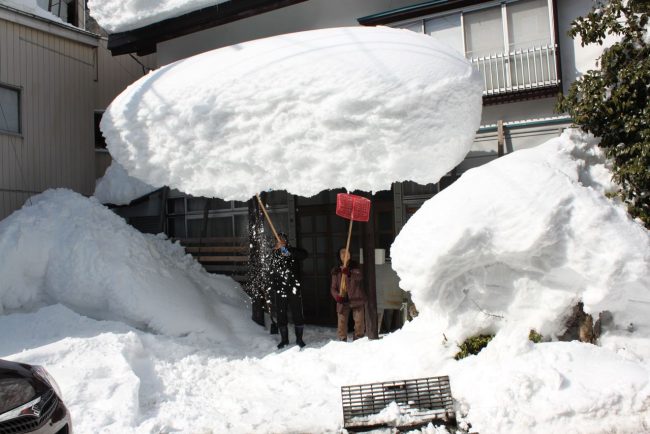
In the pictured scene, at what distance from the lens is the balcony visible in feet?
30.5

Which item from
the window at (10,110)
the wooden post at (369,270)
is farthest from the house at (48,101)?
the wooden post at (369,270)

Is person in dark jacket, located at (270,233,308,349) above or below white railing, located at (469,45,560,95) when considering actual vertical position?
below

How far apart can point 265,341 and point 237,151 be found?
3.20 metres

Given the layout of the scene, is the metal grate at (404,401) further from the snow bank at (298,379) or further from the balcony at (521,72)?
the balcony at (521,72)

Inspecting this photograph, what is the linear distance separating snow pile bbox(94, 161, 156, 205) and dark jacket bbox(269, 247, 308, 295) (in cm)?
448

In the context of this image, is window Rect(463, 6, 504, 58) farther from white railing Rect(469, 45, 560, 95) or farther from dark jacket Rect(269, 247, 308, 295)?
dark jacket Rect(269, 247, 308, 295)

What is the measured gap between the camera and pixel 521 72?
9539 millimetres

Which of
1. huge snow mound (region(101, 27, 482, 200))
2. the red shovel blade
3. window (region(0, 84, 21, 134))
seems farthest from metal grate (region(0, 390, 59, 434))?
window (region(0, 84, 21, 134))

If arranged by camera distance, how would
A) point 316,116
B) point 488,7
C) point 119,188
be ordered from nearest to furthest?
point 316,116 < point 488,7 < point 119,188

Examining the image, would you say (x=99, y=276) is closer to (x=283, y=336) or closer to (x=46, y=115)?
(x=283, y=336)

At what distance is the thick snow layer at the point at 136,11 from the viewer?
1148 centimetres

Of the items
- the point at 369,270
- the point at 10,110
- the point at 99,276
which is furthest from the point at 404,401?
the point at 10,110

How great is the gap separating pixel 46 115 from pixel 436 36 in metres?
8.81

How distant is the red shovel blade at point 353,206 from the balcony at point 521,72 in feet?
12.9
